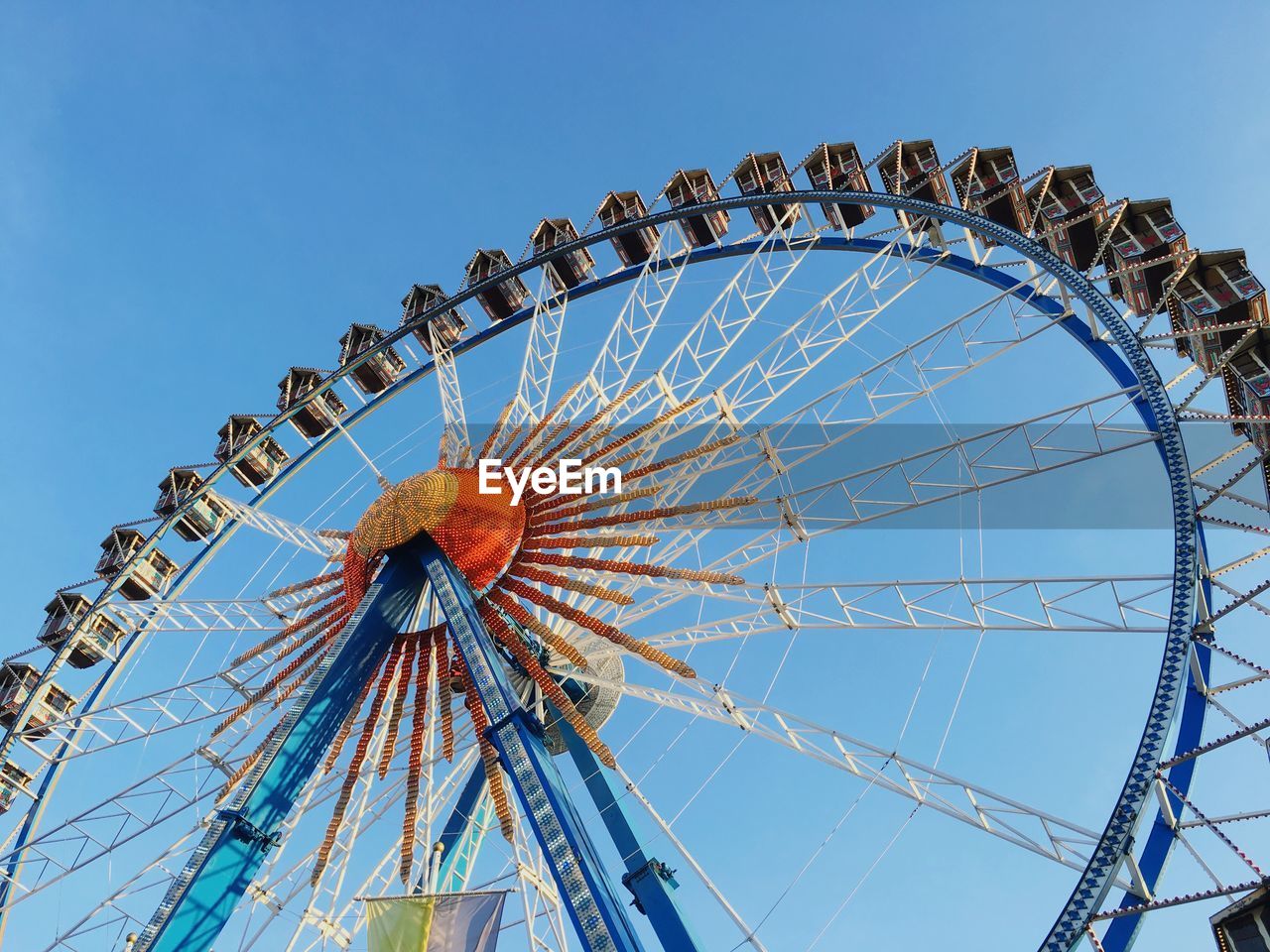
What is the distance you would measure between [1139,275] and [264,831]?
1316 cm

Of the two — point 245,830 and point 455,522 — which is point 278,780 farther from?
point 455,522

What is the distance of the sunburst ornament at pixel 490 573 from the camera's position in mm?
14023

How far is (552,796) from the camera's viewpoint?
1142cm

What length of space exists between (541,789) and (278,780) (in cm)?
368

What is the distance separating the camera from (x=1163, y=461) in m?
11.9

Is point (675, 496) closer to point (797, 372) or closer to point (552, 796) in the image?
point (797, 372)

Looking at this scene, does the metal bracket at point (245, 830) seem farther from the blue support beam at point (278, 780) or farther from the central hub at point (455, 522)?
the central hub at point (455, 522)

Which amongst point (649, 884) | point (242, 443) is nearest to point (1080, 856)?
point (649, 884)

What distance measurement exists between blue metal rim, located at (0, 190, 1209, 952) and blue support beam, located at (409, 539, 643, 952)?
4.22 meters

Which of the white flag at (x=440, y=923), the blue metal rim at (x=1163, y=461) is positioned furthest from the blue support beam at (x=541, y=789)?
the blue metal rim at (x=1163, y=461)

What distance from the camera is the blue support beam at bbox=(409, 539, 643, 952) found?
10.3m

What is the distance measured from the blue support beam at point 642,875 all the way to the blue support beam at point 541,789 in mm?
2605

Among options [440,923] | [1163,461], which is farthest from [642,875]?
[1163,461]

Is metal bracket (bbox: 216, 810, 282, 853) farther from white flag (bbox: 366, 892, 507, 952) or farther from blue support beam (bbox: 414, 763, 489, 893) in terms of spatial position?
blue support beam (bbox: 414, 763, 489, 893)
